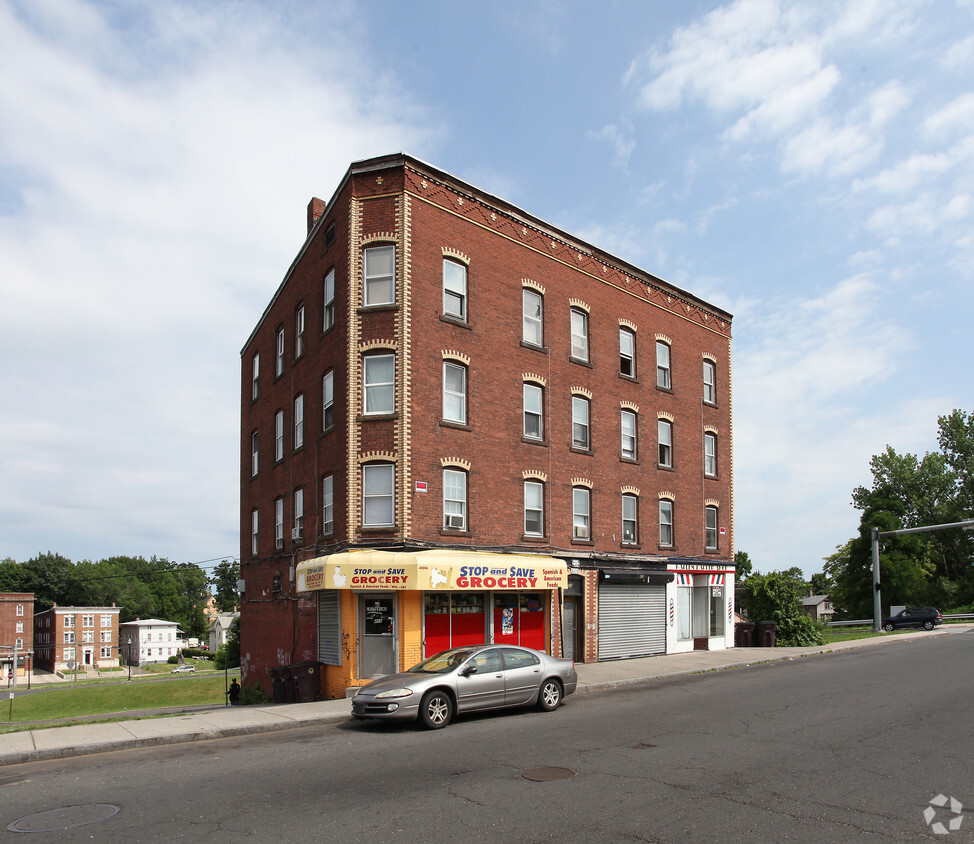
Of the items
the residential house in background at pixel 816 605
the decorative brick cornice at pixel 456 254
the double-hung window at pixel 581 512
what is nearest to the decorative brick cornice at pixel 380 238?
the decorative brick cornice at pixel 456 254

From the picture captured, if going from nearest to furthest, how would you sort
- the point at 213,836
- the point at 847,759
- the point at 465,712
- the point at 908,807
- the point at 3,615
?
the point at 213,836, the point at 908,807, the point at 847,759, the point at 465,712, the point at 3,615

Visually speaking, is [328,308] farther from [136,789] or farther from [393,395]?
[136,789]

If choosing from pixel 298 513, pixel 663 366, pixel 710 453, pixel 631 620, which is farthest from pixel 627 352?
pixel 298 513

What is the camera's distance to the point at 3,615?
91062 millimetres

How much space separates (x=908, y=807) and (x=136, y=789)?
27.5 feet

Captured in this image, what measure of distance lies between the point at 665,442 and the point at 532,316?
8151 mm

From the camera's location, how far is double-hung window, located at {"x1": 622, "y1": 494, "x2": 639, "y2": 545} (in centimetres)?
2789

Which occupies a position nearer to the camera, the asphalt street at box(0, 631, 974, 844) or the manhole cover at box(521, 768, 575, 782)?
the asphalt street at box(0, 631, 974, 844)

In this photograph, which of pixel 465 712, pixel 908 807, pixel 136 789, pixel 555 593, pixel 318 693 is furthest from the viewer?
pixel 555 593

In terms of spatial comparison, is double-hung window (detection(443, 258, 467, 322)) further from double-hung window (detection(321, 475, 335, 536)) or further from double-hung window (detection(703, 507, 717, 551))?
double-hung window (detection(703, 507, 717, 551))

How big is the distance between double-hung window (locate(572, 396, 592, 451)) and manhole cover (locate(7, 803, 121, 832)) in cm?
1935

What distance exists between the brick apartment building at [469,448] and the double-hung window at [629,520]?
0.12 metres

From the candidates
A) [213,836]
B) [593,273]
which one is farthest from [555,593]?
[213,836]

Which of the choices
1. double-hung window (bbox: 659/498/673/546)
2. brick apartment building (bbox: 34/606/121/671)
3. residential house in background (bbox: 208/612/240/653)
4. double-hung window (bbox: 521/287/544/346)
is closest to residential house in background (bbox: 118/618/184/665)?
brick apartment building (bbox: 34/606/121/671)
